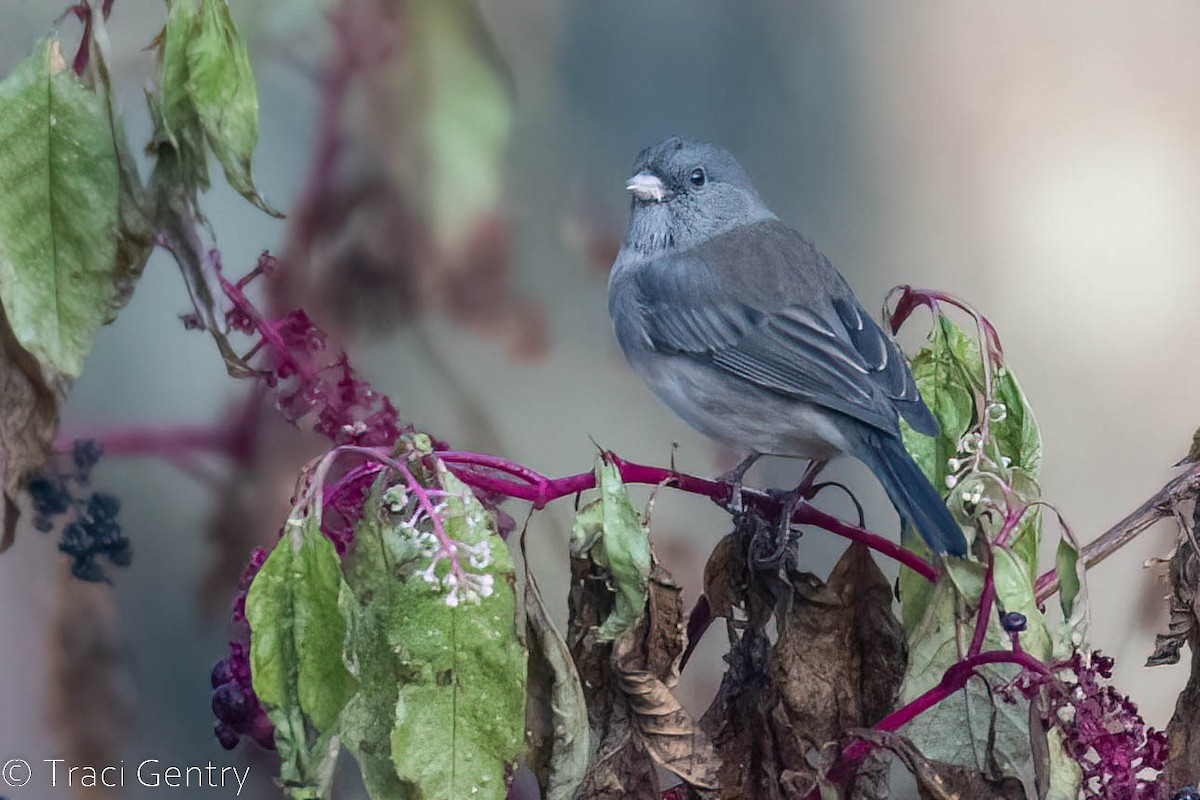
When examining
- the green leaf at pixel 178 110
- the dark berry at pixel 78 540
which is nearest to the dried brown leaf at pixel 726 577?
the green leaf at pixel 178 110

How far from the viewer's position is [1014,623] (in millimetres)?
852

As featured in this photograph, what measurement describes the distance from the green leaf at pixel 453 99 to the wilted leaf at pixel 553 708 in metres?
0.86

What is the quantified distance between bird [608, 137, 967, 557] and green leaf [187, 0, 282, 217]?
0.60 m

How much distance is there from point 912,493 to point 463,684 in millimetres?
429

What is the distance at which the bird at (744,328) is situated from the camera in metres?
1.24

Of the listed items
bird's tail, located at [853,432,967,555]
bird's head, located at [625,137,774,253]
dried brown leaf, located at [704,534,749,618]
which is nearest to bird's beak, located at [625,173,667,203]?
bird's head, located at [625,137,774,253]

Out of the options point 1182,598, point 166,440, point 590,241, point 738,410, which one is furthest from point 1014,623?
point 590,241

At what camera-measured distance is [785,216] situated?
1.83m

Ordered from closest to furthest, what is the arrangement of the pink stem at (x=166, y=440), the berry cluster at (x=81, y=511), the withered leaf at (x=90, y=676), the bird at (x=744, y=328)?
1. the berry cluster at (x=81, y=511)
2. the bird at (x=744, y=328)
3. the pink stem at (x=166, y=440)
4. the withered leaf at (x=90, y=676)

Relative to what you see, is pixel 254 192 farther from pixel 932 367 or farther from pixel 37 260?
pixel 932 367

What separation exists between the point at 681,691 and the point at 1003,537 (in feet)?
2.96

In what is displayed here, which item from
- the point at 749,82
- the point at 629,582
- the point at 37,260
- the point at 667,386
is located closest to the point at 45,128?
the point at 37,260

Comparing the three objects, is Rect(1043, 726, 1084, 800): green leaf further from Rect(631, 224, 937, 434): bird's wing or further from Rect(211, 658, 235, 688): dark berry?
Rect(211, 658, 235, 688): dark berry

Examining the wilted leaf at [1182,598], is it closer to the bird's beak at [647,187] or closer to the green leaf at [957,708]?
the green leaf at [957,708]
